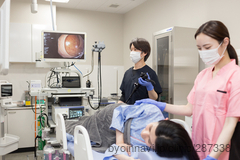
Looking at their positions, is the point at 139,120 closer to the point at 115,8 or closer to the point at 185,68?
the point at 185,68

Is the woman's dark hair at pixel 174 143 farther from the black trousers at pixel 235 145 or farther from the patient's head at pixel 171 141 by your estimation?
the black trousers at pixel 235 145

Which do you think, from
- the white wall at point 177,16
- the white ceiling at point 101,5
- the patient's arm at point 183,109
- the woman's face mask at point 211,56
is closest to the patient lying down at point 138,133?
the patient's arm at point 183,109

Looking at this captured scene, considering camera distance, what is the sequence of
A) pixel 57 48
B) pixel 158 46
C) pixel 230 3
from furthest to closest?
1. pixel 158 46
2. pixel 230 3
3. pixel 57 48

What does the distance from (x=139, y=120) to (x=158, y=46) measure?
172 centimetres

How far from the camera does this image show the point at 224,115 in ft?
3.68

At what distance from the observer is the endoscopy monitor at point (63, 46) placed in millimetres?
2273

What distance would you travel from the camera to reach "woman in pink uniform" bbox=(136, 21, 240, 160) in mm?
1045

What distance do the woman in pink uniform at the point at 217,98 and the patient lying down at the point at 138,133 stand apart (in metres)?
0.14

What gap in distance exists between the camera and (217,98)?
1.13m

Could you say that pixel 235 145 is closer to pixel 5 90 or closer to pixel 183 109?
pixel 183 109

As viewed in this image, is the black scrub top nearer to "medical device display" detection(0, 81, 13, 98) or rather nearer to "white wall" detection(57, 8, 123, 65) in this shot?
"medical device display" detection(0, 81, 13, 98)

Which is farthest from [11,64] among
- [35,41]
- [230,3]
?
[230,3]

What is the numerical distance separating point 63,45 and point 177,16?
1.89 meters

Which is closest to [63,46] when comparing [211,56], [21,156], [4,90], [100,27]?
[4,90]
